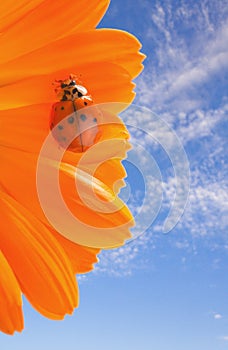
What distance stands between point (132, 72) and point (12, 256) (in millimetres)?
Answer: 299

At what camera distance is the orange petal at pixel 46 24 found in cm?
58

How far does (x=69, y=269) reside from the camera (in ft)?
2.00

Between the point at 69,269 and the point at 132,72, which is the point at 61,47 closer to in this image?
the point at 132,72

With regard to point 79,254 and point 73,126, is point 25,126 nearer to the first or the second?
point 73,126

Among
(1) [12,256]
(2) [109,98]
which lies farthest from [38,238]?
(2) [109,98]

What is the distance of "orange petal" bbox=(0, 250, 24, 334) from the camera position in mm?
561

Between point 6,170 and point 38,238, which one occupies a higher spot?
point 6,170

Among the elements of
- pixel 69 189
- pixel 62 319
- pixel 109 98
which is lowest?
pixel 62 319

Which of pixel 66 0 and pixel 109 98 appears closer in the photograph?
pixel 66 0

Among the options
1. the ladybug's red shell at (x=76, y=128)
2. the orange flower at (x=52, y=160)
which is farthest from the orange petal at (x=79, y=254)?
the ladybug's red shell at (x=76, y=128)

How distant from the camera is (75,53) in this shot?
2.11 ft

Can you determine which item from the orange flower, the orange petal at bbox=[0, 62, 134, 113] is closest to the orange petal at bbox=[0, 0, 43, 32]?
the orange flower

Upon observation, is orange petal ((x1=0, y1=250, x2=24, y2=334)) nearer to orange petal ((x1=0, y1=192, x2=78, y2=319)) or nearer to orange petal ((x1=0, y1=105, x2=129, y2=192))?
orange petal ((x1=0, y1=192, x2=78, y2=319))

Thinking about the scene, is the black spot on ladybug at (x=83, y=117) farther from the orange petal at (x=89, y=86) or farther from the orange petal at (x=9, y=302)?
the orange petal at (x=9, y=302)
